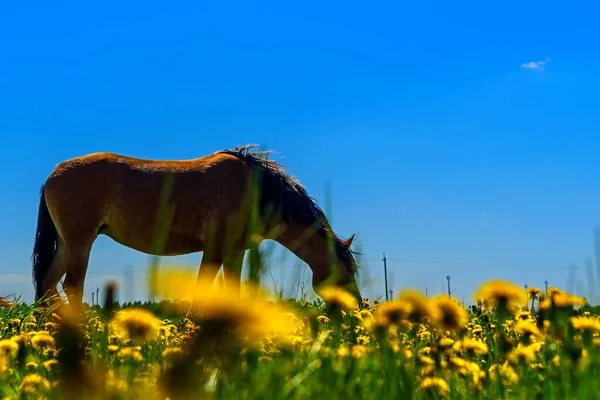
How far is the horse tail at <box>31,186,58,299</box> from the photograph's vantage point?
9.30 meters

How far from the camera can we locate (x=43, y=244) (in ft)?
30.7

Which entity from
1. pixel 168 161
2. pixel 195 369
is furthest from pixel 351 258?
pixel 195 369

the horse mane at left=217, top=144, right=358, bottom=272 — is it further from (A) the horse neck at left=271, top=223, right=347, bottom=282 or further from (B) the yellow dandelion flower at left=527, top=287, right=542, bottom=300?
(B) the yellow dandelion flower at left=527, top=287, right=542, bottom=300

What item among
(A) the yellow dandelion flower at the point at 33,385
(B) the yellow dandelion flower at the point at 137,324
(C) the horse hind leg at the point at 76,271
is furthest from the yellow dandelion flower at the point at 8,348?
(C) the horse hind leg at the point at 76,271

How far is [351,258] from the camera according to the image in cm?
949

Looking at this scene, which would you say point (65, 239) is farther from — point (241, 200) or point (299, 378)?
point (299, 378)

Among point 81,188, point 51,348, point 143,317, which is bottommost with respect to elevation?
point 51,348

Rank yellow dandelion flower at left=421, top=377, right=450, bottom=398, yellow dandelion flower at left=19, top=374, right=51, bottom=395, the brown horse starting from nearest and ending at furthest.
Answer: yellow dandelion flower at left=421, top=377, right=450, bottom=398 < yellow dandelion flower at left=19, top=374, right=51, bottom=395 < the brown horse

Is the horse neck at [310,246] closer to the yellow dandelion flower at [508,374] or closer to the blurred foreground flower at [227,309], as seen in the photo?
the yellow dandelion flower at [508,374]

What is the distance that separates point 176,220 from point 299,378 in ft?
23.7

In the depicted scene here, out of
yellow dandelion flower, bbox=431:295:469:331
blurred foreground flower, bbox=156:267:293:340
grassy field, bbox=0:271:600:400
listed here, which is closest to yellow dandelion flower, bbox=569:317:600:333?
grassy field, bbox=0:271:600:400

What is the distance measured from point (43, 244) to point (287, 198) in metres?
3.81

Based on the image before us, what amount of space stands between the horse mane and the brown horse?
2cm

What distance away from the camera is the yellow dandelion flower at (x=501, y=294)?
321cm
